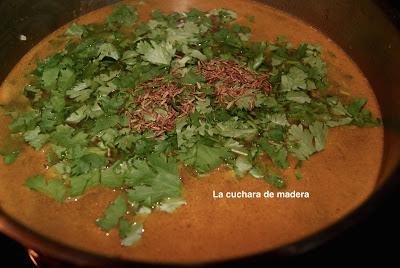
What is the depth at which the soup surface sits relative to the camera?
2.02 metres

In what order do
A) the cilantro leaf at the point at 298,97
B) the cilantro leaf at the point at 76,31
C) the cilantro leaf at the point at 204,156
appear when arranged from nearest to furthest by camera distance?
the cilantro leaf at the point at 204,156 < the cilantro leaf at the point at 298,97 < the cilantro leaf at the point at 76,31

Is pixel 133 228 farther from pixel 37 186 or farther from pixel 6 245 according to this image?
pixel 6 245

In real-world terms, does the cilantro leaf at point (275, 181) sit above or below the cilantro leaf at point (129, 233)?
above

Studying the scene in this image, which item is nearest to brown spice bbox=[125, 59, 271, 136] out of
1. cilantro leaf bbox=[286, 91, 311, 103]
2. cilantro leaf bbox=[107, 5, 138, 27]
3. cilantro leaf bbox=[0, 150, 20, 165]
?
cilantro leaf bbox=[286, 91, 311, 103]

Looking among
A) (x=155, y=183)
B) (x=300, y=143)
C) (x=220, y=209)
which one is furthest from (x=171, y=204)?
(x=300, y=143)

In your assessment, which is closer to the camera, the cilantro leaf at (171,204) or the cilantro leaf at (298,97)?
the cilantro leaf at (171,204)

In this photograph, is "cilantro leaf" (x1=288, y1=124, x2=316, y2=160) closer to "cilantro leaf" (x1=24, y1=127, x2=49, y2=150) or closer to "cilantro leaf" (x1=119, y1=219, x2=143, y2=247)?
"cilantro leaf" (x1=119, y1=219, x2=143, y2=247)

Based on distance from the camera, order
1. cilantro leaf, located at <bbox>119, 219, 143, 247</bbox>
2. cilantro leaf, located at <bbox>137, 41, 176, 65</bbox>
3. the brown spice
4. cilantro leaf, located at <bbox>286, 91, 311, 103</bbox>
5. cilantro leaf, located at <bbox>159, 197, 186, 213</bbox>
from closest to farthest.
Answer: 1. cilantro leaf, located at <bbox>119, 219, 143, 247</bbox>
2. cilantro leaf, located at <bbox>159, 197, 186, 213</bbox>
3. the brown spice
4. cilantro leaf, located at <bbox>286, 91, 311, 103</bbox>
5. cilantro leaf, located at <bbox>137, 41, 176, 65</bbox>

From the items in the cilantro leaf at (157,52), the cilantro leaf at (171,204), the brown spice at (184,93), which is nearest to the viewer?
the cilantro leaf at (171,204)

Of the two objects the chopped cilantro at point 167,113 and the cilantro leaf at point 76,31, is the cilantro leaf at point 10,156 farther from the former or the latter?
the cilantro leaf at point 76,31

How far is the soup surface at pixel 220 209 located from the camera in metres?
2.02

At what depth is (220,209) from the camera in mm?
2150

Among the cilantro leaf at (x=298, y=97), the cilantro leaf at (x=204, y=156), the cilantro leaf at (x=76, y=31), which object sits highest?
the cilantro leaf at (x=298, y=97)

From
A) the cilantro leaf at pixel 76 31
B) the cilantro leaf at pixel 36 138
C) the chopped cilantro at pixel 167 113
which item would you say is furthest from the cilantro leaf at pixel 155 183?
the cilantro leaf at pixel 76 31
